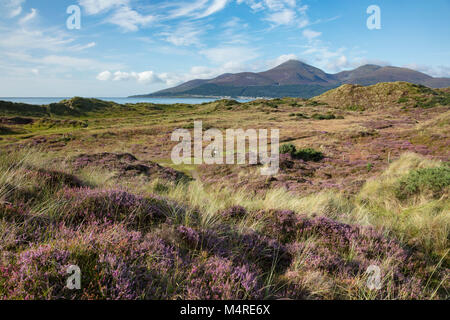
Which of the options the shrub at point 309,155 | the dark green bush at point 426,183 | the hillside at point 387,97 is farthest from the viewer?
the hillside at point 387,97

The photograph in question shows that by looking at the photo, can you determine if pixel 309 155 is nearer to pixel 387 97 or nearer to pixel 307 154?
pixel 307 154

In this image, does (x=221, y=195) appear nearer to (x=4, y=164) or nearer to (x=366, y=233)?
(x=366, y=233)

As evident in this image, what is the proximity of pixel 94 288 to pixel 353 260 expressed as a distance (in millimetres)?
3554

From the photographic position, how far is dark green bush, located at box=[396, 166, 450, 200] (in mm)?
8734

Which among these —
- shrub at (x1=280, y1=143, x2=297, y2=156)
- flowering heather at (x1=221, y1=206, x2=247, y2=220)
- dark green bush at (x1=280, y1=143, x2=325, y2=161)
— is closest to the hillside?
dark green bush at (x1=280, y1=143, x2=325, y2=161)

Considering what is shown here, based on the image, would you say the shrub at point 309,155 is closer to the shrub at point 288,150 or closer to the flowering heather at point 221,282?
the shrub at point 288,150

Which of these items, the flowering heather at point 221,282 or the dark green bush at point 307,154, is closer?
the flowering heather at point 221,282

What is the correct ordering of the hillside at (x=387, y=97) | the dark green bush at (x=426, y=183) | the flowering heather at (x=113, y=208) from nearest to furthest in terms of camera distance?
the flowering heather at (x=113, y=208) → the dark green bush at (x=426, y=183) → the hillside at (x=387, y=97)

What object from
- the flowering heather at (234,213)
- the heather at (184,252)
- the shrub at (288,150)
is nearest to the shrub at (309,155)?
the shrub at (288,150)

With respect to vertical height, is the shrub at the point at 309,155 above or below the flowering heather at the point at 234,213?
below

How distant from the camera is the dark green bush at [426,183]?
8734mm

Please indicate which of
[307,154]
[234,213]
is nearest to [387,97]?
[307,154]
